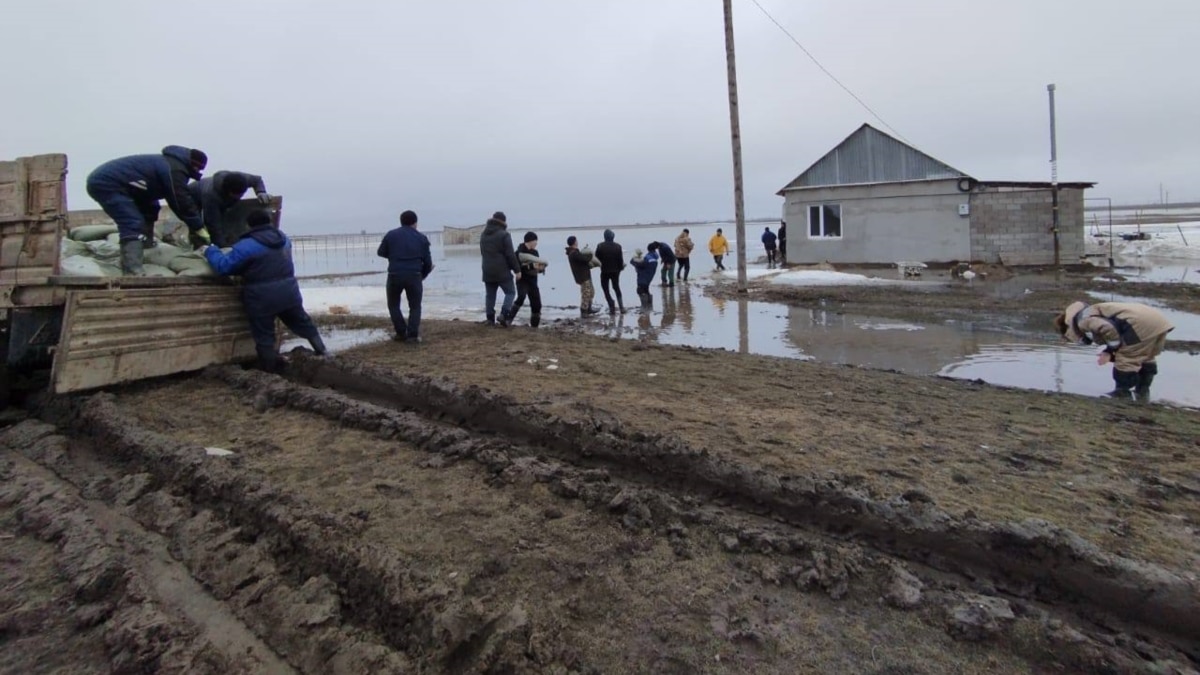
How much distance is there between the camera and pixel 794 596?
2.85 meters

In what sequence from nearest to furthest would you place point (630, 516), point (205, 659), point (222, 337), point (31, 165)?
point (205, 659) < point (630, 516) < point (31, 165) < point (222, 337)

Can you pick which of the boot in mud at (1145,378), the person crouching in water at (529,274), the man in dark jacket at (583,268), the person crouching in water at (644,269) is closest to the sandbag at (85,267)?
the person crouching in water at (529,274)

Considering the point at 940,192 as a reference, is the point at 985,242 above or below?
below

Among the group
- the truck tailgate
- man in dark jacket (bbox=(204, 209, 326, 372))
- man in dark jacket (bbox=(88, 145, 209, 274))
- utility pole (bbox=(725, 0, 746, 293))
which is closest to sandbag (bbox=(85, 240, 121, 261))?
man in dark jacket (bbox=(88, 145, 209, 274))

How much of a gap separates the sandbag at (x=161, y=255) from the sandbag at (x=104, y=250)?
0.84 ft

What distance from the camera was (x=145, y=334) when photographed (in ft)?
20.4

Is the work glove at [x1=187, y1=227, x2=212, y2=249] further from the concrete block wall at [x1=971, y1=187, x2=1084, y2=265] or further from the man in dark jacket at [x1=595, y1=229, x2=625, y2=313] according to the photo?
the concrete block wall at [x1=971, y1=187, x2=1084, y2=265]

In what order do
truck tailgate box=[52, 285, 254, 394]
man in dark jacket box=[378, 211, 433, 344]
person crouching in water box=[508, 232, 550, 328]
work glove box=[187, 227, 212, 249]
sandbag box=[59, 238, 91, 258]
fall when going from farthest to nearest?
1. person crouching in water box=[508, 232, 550, 328]
2. man in dark jacket box=[378, 211, 433, 344]
3. work glove box=[187, 227, 212, 249]
4. sandbag box=[59, 238, 91, 258]
5. truck tailgate box=[52, 285, 254, 394]

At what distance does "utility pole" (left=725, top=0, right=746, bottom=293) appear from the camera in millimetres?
16750

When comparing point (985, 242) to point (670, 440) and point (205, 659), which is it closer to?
point (670, 440)

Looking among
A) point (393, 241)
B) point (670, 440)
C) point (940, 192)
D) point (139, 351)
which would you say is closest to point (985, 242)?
point (940, 192)

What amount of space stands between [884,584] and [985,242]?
23.1 meters

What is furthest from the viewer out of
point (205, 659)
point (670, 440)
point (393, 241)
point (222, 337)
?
point (393, 241)

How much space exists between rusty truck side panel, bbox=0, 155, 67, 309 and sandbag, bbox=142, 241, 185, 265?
3.74 ft
